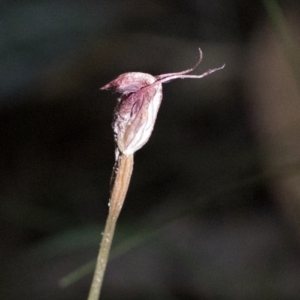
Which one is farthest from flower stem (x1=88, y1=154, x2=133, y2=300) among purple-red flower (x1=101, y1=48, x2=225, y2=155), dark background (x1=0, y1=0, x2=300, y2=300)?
dark background (x1=0, y1=0, x2=300, y2=300)

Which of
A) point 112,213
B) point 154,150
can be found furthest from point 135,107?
point 154,150

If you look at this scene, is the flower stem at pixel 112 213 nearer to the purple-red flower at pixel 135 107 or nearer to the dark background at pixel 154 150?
the purple-red flower at pixel 135 107

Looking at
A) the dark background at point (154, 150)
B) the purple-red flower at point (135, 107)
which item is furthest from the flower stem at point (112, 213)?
the dark background at point (154, 150)

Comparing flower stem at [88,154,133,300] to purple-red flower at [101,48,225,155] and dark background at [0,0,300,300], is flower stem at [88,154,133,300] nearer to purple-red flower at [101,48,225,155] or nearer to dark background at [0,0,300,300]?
purple-red flower at [101,48,225,155]

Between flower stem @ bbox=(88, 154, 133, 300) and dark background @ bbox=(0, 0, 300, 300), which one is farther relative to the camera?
dark background @ bbox=(0, 0, 300, 300)

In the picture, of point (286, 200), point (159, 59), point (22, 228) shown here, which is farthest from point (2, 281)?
point (159, 59)
